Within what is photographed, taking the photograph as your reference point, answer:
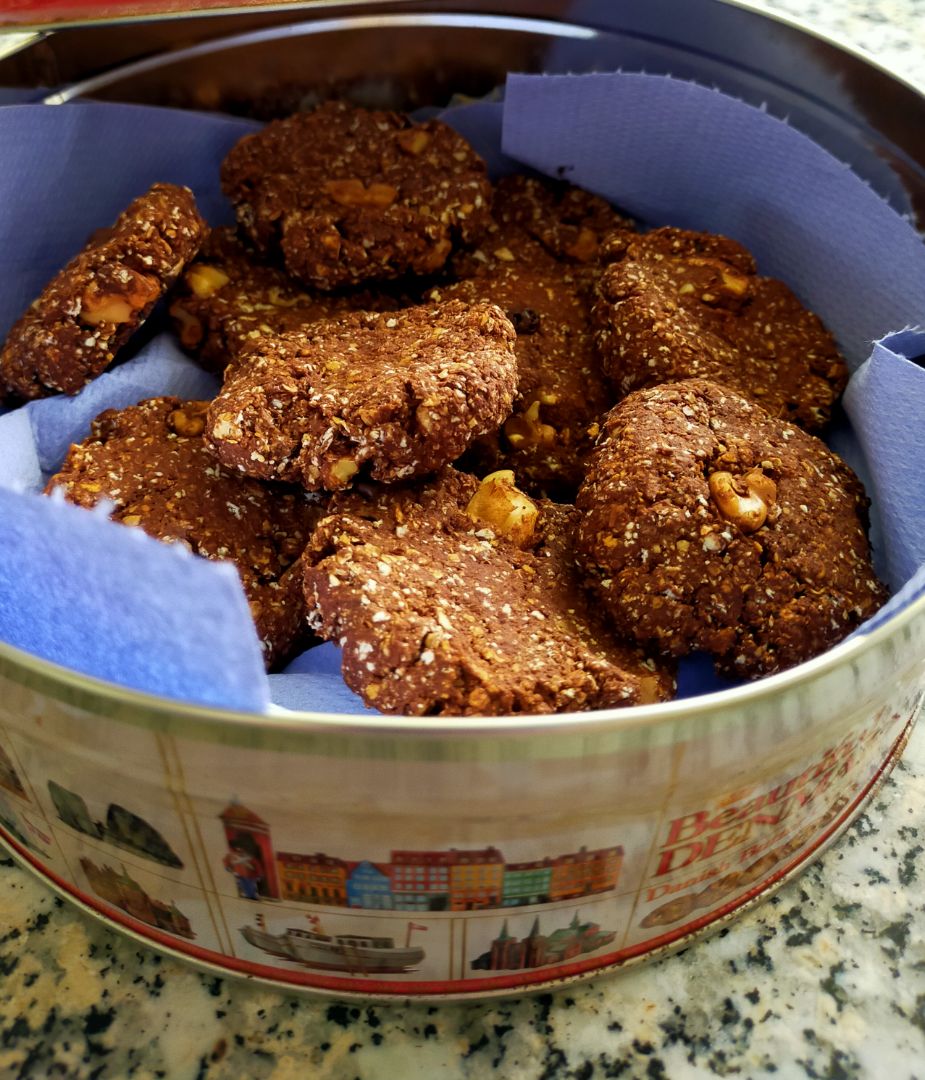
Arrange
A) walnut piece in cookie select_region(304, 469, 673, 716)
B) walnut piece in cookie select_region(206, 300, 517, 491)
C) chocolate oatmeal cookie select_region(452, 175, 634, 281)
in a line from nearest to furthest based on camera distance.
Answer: walnut piece in cookie select_region(304, 469, 673, 716) → walnut piece in cookie select_region(206, 300, 517, 491) → chocolate oatmeal cookie select_region(452, 175, 634, 281)

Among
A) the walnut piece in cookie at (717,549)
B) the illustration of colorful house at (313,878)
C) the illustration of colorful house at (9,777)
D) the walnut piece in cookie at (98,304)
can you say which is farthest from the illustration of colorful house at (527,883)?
the walnut piece in cookie at (98,304)


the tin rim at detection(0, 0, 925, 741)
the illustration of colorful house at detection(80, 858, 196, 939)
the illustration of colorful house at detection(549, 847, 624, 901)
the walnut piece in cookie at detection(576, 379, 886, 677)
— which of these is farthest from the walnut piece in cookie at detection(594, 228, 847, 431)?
the illustration of colorful house at detection(80, 858, 196, 939)

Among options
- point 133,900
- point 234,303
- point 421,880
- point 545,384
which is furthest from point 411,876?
point 234,303

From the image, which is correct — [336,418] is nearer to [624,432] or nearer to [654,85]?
[624,432]

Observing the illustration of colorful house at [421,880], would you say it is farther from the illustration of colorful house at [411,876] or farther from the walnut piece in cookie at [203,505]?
the walnut piece in cookie at [203,505]

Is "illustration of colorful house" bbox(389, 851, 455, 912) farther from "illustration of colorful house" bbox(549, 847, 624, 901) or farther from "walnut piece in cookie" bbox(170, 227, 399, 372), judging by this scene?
"walnut piece in cookie" bbox(170, 227, 399, 372)

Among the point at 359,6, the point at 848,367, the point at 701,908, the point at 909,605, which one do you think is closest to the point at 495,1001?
the point at 701,908
